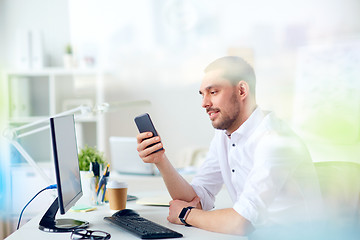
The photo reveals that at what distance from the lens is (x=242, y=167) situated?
1.38 m

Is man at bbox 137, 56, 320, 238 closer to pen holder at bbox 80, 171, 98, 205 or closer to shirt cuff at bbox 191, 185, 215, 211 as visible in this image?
shirt cuff at bbox 191, 185, 215, 211

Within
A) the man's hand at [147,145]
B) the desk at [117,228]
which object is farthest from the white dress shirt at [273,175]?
the man's hand at [147,145]

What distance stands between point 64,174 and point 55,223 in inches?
6.4

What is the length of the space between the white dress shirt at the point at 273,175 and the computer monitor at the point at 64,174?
44 cm

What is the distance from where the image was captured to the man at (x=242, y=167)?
43.4 inches

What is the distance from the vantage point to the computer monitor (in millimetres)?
1097

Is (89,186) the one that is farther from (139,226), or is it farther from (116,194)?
(139,226)

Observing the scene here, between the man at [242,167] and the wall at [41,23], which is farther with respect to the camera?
the wall at [41,23]

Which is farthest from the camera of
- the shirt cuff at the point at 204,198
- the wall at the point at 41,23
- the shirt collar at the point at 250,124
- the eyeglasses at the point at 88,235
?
the wall at the point at 41,23

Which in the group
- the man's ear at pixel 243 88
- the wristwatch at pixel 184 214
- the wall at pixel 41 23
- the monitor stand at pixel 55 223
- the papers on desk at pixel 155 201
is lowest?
the papers on desk at pixel 155 201

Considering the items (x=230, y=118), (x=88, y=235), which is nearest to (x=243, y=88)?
(x=230, y=118)

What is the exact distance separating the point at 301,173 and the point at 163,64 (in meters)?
2.36

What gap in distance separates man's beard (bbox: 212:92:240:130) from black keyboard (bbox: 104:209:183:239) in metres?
0.34

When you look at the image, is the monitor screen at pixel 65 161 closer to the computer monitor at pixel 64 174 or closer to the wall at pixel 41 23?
the computer monitor at pixel 64 174
